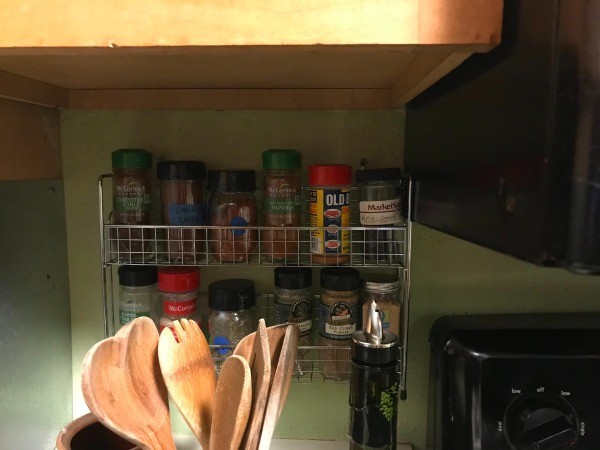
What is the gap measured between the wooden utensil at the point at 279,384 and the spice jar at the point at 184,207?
21 centimetres

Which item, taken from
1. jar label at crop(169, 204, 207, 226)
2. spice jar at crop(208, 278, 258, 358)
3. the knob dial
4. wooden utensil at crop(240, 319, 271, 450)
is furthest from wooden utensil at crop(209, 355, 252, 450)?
the knob dial

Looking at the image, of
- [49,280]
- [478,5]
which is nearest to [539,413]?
[478,5]

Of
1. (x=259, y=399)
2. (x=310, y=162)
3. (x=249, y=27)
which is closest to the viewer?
(x=249, y=27)

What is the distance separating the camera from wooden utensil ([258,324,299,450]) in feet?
2.04

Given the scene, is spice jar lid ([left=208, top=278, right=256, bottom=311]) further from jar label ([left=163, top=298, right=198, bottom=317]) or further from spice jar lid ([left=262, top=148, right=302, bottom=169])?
spice jar lid ([left=262, top=148, right=302, bottom=169])

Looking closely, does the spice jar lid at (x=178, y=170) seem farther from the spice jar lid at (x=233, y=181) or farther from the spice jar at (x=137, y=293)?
the spice jar at (x=137, y=293)

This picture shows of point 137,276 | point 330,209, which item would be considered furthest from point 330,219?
point 137,276

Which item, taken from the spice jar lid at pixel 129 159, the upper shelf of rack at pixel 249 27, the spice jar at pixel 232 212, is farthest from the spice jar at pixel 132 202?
the upper shelf of rack at pixel 249 27

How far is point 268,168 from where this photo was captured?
30.7 inches

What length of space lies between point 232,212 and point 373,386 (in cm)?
34

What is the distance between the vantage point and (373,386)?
2.31ft

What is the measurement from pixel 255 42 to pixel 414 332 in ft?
2.06

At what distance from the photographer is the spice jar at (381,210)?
767 mm

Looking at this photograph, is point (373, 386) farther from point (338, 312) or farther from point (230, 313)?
point (230, 313)
